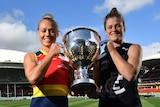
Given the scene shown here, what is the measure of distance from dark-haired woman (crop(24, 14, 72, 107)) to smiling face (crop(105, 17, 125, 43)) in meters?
0.42

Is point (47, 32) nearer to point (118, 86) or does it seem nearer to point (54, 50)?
point (54, 50)

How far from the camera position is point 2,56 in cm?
7319

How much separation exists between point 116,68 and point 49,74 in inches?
21.2

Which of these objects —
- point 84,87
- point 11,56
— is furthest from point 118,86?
point 11,56

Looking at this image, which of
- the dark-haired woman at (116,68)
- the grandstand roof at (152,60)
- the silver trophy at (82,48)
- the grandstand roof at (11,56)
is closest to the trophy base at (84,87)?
the silver trophy at (82,48)

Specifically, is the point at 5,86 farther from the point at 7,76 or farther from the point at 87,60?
the point at 87,60

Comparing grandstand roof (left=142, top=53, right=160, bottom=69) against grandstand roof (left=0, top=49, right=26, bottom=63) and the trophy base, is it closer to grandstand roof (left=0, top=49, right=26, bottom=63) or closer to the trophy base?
grandstand roof (left=0, top=49, right=26, bottom=63)

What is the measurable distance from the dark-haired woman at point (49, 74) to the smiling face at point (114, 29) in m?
0.42

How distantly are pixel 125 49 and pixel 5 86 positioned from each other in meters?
66.5

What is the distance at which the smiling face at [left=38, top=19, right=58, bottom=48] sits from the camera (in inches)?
99.9

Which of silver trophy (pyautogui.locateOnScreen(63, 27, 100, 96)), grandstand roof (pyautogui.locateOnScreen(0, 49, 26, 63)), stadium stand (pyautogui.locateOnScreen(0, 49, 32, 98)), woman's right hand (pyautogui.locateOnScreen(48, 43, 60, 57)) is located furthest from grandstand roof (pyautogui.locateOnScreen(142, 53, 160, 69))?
woman's right hand (pyautogui.locateOnScreen(48, 43, 60, 57))

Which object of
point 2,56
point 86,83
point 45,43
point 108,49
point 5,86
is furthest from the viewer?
point 2,56

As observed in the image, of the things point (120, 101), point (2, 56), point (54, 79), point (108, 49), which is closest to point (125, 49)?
point (108, 49)

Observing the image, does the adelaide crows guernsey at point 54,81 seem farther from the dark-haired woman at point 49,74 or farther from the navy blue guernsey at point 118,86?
the navy blue guernsey at point 118,86
